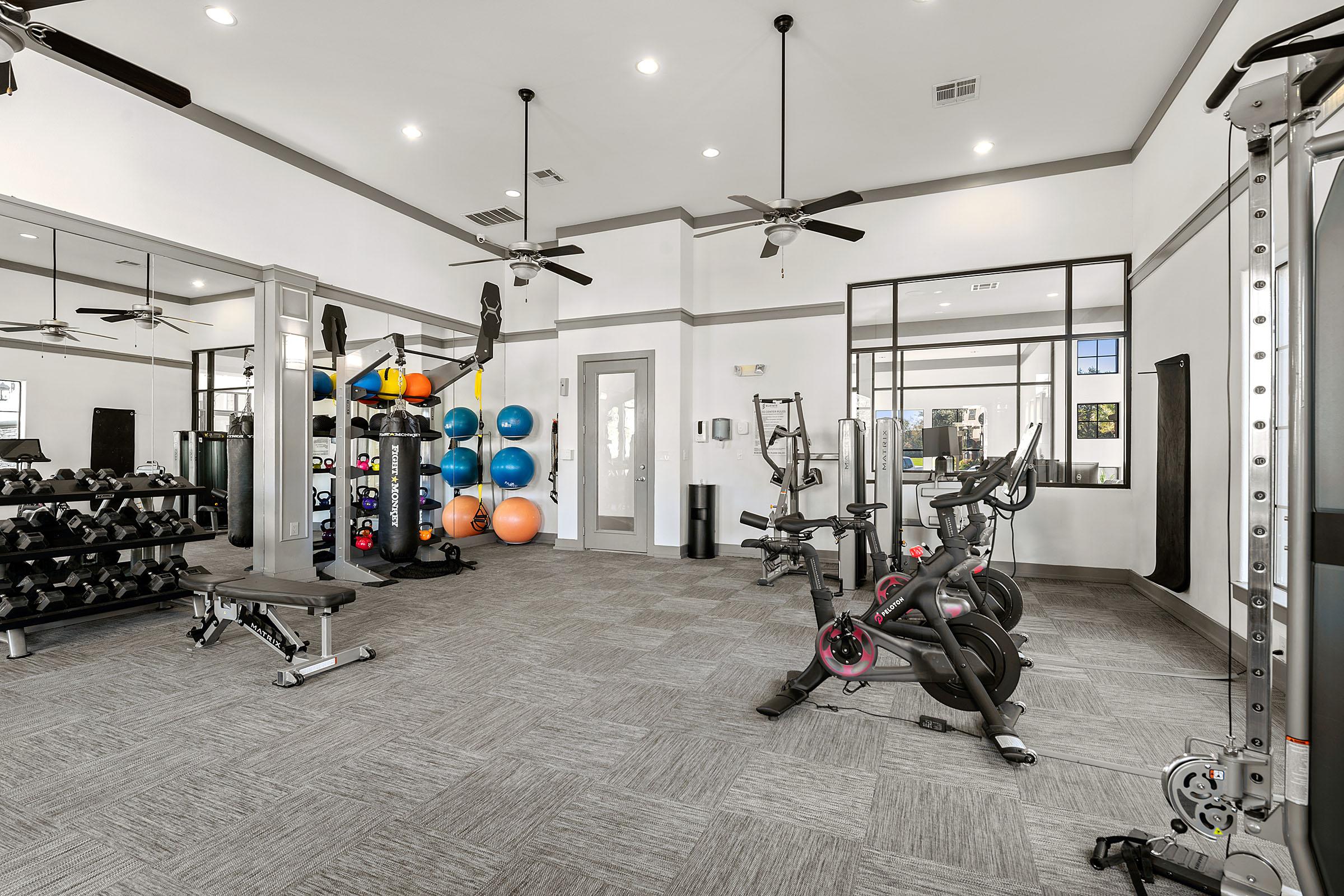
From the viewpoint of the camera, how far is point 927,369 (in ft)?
22.6

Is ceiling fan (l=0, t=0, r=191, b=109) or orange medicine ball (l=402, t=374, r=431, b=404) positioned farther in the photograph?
orange medicine ball (l=402, t=374, r=431, b=404)

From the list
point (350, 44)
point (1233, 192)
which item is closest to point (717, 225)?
point (350, 44)

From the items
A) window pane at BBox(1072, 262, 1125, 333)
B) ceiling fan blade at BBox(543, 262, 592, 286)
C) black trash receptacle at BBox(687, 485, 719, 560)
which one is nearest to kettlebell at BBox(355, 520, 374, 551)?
ceiling fan blade at BBox(543, 262, 592, 286)

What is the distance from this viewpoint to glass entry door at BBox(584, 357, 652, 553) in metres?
7.38

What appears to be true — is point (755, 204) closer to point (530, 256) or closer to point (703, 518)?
point (530, 256)

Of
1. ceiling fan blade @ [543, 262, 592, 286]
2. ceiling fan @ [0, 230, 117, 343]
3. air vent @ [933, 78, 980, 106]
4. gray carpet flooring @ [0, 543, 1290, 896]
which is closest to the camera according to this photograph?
gray carpet flooring @ [0, 543, 1290, 896]

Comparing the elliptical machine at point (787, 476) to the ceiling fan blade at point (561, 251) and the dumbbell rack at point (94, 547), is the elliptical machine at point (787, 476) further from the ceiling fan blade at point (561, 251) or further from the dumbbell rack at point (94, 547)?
the dumbbell rack at point (94, 547)

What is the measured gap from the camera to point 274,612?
142 inches

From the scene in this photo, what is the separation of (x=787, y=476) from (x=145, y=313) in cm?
546

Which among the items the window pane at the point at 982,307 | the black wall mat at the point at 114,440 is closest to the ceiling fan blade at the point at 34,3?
the black wall mat at the point at 114,440

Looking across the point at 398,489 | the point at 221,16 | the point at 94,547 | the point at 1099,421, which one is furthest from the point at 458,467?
the point at 1099,421

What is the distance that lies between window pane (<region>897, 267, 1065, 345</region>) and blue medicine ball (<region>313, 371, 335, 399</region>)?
5.67 meters

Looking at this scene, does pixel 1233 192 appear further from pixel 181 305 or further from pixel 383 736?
pixel 181 305

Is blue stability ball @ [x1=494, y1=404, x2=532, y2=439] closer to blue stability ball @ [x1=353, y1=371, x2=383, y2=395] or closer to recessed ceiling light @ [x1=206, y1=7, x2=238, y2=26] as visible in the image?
blue stability ball @ [x1=353, y1=371, x2=383, y2=395]
